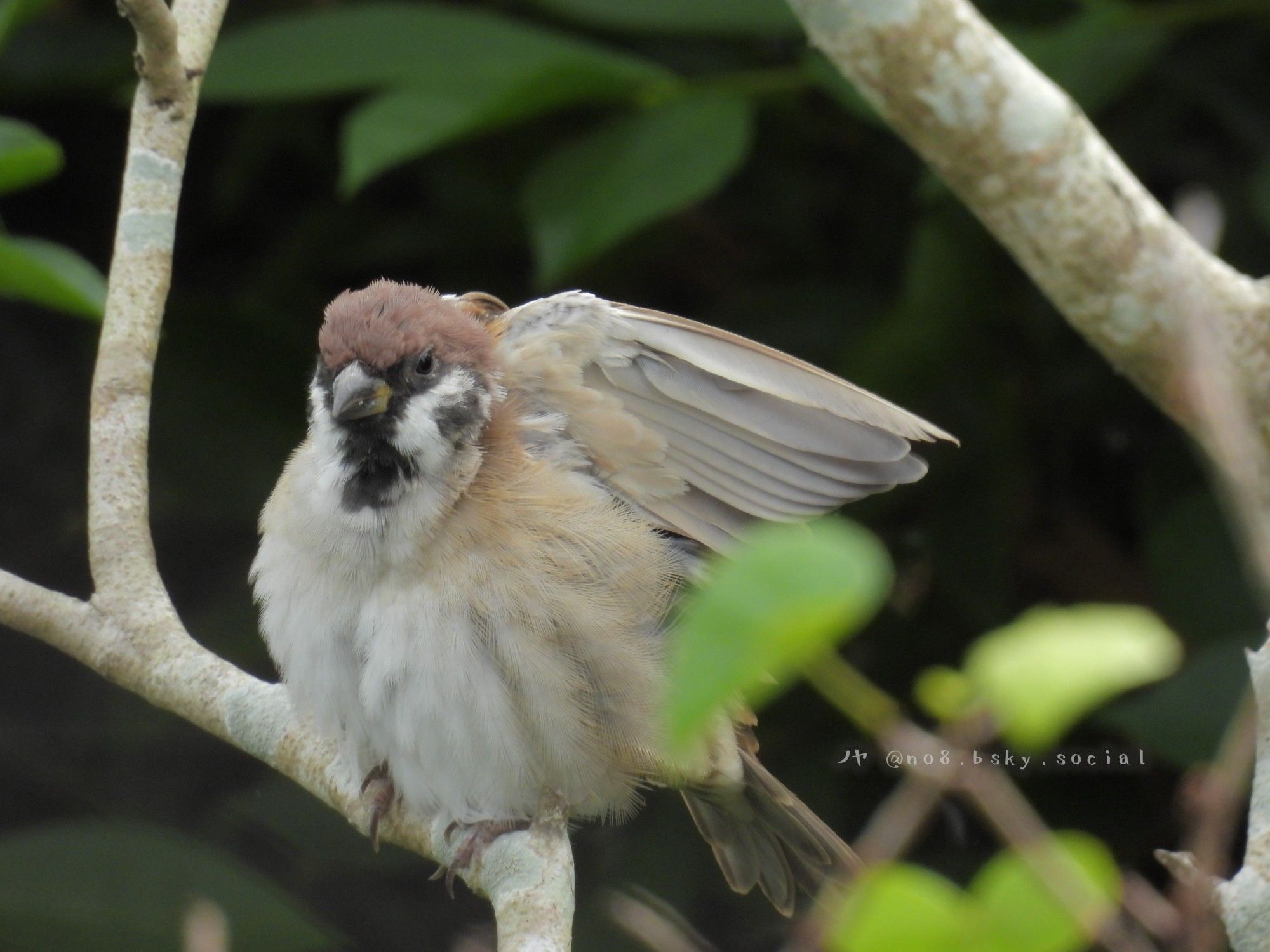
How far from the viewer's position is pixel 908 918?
2.08ft

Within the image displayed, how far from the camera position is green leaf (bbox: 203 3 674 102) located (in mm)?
3223

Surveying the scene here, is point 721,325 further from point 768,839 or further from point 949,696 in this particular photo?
point 949,696

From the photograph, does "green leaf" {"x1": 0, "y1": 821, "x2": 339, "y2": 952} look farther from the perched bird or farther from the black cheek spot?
→ the black cheek spot

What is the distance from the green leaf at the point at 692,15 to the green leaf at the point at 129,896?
199 cm

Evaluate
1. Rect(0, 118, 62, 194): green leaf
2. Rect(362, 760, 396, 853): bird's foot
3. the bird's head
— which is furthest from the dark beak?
Rect(0, 118, 62, 194): green leaf

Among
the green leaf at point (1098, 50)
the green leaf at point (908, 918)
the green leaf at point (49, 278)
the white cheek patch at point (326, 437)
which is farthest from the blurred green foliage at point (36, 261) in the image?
the green leaf at point (908, 918)

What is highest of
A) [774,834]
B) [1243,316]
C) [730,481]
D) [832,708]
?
[1243,316]

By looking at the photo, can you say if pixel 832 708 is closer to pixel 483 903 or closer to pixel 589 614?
pixel 483 903

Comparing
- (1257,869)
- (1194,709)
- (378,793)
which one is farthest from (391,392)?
(1194,709)

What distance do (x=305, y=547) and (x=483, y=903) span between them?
5.07 ft

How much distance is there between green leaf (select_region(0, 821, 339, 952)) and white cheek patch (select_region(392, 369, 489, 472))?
49.6 inches

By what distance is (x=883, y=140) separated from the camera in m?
3.78

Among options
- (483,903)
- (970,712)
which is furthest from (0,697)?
(970,712)

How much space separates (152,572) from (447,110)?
134 cm
